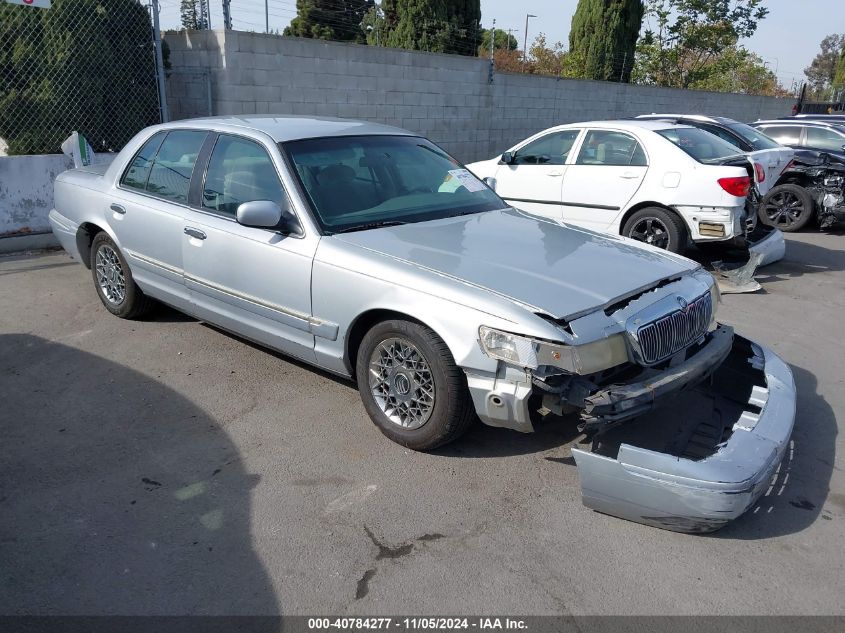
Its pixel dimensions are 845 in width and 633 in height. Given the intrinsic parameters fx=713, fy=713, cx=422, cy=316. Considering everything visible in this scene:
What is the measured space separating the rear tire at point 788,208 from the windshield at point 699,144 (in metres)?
2.88

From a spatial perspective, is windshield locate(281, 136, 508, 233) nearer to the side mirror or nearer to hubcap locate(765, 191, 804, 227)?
the side mirror

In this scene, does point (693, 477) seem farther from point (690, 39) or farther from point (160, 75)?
point (690, 39)

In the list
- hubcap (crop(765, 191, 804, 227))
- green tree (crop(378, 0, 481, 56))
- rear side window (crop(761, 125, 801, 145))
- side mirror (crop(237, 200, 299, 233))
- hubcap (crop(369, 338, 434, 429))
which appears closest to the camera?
hubcap (crop(369, 338, 434, 429))

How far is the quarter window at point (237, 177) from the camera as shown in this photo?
4500mm

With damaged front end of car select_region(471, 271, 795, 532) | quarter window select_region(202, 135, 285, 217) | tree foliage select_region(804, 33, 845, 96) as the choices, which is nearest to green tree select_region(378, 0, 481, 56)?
quarter window select_region(202, 135, 285, 217)

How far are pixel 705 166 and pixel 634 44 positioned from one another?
1938cm

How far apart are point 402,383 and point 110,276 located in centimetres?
331

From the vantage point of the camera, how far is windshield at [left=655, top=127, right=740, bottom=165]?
7.82 meters

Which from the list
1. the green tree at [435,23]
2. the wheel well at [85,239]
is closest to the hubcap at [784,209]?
the wheel well at [85,239]

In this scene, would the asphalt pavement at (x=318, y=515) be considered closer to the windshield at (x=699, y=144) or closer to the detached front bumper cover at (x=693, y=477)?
the detached front bumper cover at (x=693, y=477)

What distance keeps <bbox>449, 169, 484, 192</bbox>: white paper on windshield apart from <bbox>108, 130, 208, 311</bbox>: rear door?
1.80 meters

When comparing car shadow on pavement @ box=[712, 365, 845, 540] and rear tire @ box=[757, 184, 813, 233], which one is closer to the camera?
car shadow on pavement @ box=[712, 365, 845, 540]

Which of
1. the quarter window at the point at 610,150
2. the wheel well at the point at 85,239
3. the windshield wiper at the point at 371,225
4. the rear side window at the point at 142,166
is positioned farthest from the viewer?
the quarter window at the point at 610,150

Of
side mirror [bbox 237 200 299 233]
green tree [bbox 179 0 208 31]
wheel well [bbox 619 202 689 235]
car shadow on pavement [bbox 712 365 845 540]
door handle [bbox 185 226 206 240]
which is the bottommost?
car shadow on pavement [bbox 712 365 845 540]
